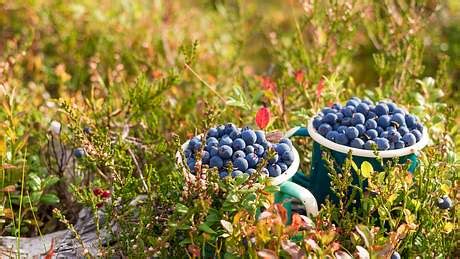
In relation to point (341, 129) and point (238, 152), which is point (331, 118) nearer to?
point (341, 129)

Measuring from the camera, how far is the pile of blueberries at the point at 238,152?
147 cm

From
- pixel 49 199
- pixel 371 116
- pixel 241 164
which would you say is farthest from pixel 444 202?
pixel 49 199

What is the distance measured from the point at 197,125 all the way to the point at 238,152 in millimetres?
575

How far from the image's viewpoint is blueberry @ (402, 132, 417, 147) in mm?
1579

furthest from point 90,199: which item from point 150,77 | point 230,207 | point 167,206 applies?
point 150,77

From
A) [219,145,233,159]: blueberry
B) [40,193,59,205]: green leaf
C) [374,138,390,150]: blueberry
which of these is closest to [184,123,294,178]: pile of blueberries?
[219,145,233,159]: blueberry

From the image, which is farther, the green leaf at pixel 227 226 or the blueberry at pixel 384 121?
the blueberry at pixel 384 121

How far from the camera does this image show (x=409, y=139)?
1.58 m

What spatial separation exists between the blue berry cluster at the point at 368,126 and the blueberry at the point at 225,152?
269mm

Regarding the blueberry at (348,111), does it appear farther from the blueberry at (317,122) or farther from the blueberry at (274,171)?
the blueberry at (274,171)

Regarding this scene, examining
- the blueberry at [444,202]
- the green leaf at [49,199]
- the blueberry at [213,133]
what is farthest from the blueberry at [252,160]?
the green leaf at [49,199]

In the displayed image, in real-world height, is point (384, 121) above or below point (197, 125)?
above

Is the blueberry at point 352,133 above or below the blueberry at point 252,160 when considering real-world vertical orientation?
above

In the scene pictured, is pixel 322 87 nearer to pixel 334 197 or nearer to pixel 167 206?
pixel 334 197
